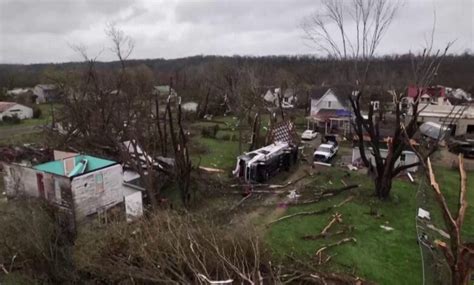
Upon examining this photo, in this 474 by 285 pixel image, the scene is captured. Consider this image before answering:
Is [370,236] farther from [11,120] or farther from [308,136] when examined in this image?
[11,120]

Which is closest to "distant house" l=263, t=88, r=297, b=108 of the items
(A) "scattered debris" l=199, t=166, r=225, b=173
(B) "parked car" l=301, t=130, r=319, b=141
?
(B) "parked car" l=301, t=130, r=319, b=141

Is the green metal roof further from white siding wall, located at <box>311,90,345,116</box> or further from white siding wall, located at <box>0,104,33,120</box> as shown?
white siding wall, located at <box>0,104,33,120</box>

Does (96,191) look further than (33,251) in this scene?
Yes

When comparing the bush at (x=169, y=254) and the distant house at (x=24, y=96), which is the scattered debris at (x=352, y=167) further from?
the distant house at (x=24, y=96)

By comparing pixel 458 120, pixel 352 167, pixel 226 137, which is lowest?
pixel 226 137

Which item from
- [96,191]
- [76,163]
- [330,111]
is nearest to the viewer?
→ [96,191]

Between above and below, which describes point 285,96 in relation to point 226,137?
above

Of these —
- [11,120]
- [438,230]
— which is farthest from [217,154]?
[11,120]
